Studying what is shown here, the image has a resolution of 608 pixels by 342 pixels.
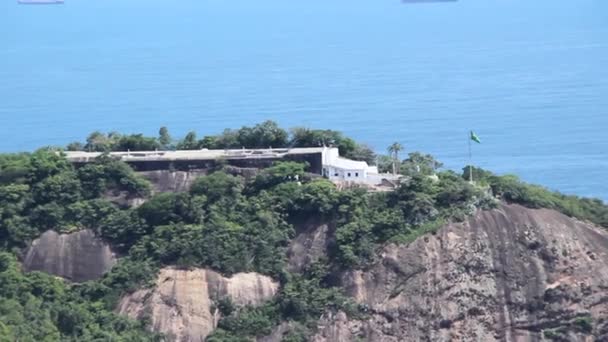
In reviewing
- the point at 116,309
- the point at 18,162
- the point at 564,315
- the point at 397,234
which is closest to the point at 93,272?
the point at 116,309

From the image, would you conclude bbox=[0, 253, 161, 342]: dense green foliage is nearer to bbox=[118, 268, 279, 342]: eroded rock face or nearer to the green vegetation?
the green vegetation

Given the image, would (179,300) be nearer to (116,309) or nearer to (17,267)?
(116,309)

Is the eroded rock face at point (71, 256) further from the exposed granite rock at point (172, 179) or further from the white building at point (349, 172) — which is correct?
the white building at point (349, 172)

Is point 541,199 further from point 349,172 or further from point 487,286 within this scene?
point 349,172

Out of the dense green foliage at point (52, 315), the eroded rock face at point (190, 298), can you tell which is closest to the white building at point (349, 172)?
the eroded rock face at point (190, 298)

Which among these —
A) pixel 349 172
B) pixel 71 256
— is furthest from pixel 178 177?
pixel 349 172

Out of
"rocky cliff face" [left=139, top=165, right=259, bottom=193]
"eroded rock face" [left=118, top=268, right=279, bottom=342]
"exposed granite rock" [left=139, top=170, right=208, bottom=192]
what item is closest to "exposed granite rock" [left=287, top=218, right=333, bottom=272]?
"eroded rock face" [left=118, top=268, right=279, bottom=342]
